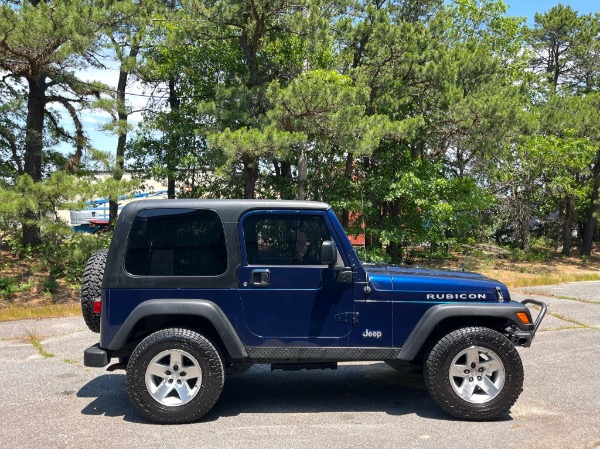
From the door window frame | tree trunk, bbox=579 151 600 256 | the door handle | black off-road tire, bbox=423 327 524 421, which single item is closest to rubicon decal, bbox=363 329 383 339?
black off-road tire, bbox=423 327 524 421

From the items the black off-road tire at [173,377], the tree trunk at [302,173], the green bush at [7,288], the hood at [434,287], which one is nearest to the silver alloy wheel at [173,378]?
the black off-road tire at [173,377]

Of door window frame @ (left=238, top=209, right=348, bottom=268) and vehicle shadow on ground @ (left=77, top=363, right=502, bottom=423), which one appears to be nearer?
door window frame @ (left=238, top=209, right=348, bottom=268)

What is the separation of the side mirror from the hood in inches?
18.2

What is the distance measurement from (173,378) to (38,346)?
157 inches

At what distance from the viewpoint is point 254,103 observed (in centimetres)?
1669

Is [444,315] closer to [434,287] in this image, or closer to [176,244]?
[434,287]

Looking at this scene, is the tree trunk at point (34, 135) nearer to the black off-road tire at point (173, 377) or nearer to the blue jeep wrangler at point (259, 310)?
the blue jeep wrangler at point (259, 310)

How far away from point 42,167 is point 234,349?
15563mm

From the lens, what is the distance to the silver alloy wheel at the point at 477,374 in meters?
5.16

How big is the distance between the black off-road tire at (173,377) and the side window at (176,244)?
0.59m

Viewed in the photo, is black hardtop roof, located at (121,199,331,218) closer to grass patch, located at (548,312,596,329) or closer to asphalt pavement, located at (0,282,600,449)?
asphalt pavement, located at (0,282,600,449)

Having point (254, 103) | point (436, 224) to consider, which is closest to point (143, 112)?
point (254, 103)

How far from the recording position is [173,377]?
5.09m

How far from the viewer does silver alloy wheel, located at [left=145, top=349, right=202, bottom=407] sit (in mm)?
5055
